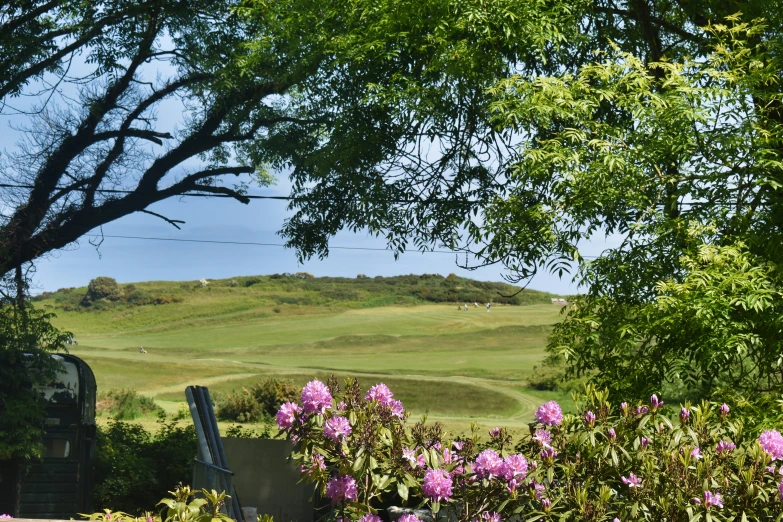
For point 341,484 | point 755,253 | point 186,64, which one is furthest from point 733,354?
point 186,64

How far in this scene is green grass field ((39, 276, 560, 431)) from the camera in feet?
30.2

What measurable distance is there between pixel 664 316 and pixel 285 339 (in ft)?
19.6

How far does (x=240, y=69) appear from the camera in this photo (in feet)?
28.7

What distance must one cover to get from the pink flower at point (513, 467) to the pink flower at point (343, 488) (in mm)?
556

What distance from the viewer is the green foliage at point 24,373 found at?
725 cm

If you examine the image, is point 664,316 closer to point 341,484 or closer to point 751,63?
point 751,63

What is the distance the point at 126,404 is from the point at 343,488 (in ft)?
24.1

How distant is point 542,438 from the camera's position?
289cm

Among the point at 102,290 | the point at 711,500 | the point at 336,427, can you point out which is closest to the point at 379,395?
the point at 336,427

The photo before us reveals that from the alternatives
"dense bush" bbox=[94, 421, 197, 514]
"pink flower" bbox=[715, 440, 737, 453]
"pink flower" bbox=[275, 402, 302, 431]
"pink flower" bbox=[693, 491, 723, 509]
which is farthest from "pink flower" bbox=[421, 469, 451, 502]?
"dense bush" bbox=[94, 421, 197, 514]

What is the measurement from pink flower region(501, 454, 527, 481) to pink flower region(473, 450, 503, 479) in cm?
2

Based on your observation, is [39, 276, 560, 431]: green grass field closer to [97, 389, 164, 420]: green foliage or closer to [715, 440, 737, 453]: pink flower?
[97, 389, 164, 420]: green foliage

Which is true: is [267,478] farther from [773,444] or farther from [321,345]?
[773,444]

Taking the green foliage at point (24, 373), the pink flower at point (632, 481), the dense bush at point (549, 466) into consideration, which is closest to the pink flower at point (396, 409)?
the dense bush at point (549, 466)
